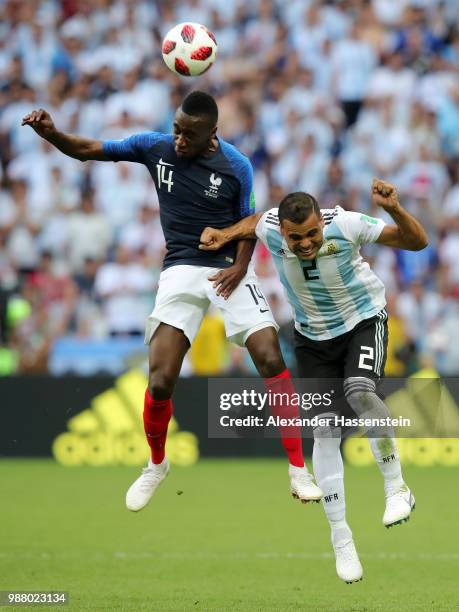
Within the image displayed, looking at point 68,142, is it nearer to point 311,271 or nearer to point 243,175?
point 243,175

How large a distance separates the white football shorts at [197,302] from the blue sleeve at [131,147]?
896 millimetres

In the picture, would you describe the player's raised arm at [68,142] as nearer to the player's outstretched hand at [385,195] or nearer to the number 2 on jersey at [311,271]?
the number 2 on jersey at [311,271]

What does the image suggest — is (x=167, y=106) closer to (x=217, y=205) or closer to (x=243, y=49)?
(x=243, y=49)

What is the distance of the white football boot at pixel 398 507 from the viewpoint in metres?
8.49

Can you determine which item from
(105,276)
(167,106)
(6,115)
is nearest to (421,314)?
(105,276)

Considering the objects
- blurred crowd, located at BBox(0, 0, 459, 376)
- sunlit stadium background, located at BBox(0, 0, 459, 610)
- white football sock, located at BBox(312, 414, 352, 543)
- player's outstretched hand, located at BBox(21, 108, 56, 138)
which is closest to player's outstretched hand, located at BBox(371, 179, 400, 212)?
white football sock, located at BBox(312, 414, 352, 543)

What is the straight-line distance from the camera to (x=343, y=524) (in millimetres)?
9008

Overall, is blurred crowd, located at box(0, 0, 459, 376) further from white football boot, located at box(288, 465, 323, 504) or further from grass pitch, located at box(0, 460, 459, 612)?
white football boot, located at box(288, 465, 323, 504)

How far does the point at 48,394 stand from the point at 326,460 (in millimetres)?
7911

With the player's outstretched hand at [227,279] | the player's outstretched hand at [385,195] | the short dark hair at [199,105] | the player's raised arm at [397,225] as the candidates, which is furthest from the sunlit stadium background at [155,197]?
the player's outstretched hand at [385,195]

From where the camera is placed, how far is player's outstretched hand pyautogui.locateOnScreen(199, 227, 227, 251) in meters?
9.10

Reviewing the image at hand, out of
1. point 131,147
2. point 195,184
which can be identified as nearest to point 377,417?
point 195,184

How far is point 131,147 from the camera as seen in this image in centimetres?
929

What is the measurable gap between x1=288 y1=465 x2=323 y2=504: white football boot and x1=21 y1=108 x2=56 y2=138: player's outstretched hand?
2.96 m
